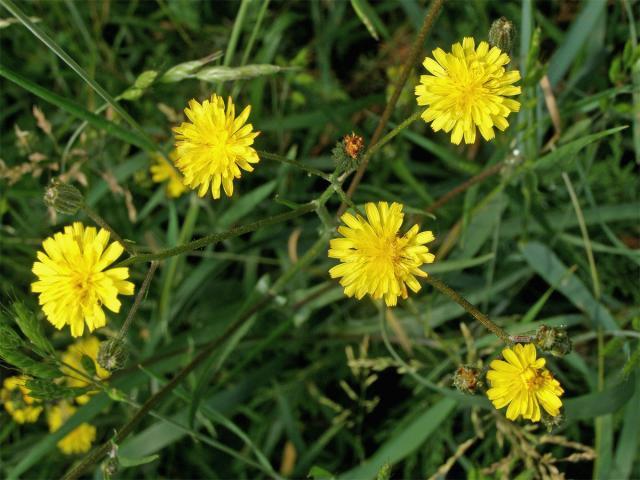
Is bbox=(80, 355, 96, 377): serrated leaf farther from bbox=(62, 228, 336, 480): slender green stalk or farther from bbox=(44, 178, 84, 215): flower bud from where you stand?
bbox=(44, 178, 84, 215): flower bud

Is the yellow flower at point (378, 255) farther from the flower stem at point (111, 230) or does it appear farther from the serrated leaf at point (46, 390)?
the serrated leaf at point (46, 390)

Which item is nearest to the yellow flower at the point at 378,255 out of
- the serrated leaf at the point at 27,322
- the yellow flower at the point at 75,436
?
the serrated leaf at the point at 27,322

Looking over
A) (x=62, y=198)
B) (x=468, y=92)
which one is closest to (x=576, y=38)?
(x=468, y=92)

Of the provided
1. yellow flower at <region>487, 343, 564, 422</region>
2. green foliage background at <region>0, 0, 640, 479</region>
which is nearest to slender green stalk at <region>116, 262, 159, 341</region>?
green foliage background at <region>0, 0, 640, 479</region>

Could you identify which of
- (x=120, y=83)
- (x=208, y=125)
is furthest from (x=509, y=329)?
(x=120, y=83)

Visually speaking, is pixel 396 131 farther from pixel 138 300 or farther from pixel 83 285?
pixel 83 285
